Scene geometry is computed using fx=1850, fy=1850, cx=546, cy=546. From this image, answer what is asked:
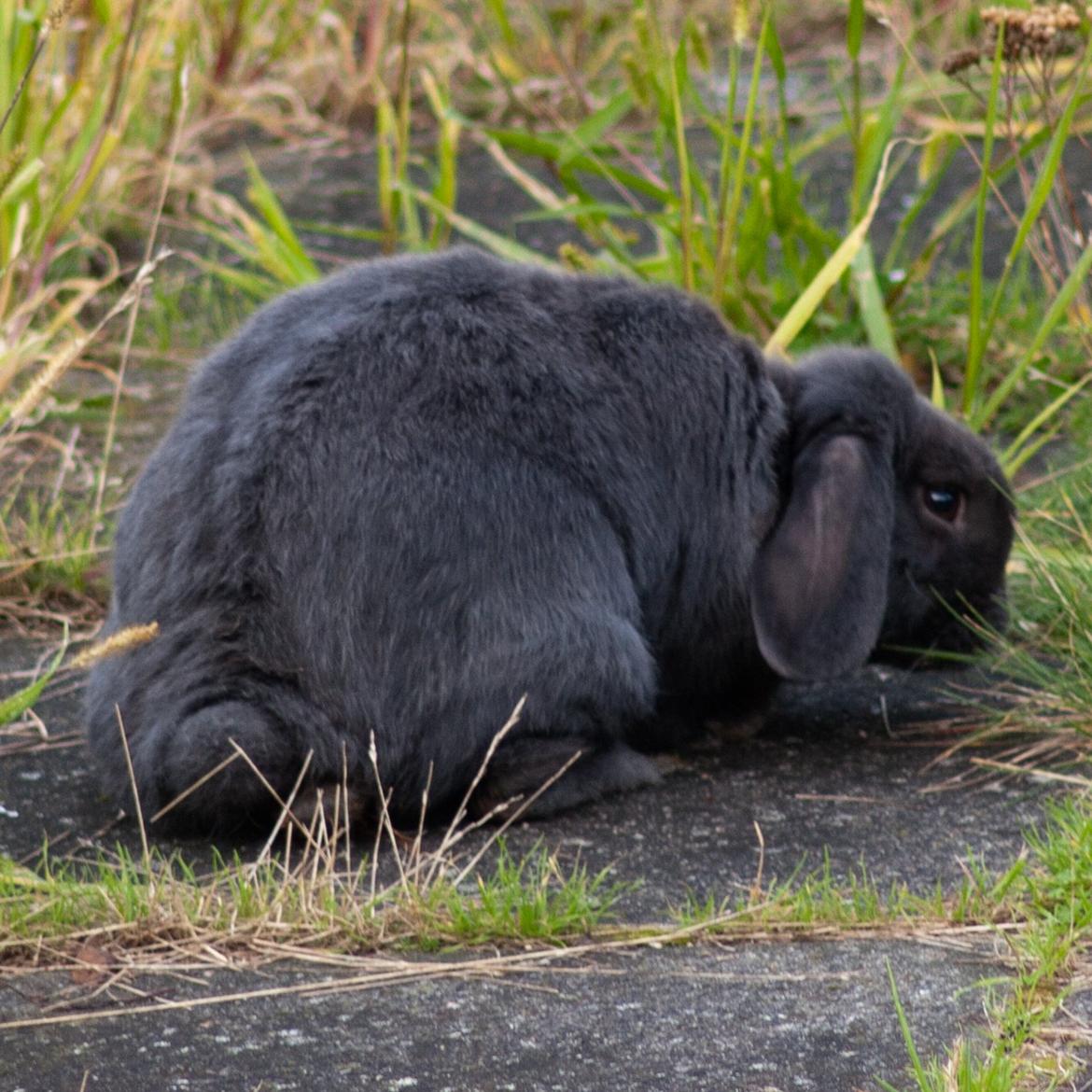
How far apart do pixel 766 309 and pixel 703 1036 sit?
318 centimetres

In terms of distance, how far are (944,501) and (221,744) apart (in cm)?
169

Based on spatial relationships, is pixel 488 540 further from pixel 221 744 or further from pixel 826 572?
pixel 826 572

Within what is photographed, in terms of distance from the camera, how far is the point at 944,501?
3988 mm

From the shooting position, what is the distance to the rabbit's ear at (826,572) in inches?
143

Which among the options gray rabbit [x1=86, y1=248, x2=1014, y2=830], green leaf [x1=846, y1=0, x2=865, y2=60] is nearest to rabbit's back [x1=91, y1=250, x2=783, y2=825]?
gray rabbit [x1=86, y1=248, x2=1014, y2=830]

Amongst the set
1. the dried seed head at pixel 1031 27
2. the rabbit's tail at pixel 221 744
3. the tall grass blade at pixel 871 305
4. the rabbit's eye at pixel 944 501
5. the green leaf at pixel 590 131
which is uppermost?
the dried seed head at pixel 1031 27

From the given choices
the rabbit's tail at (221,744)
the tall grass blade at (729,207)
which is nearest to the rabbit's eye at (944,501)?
the tall grass blade at (729,207)

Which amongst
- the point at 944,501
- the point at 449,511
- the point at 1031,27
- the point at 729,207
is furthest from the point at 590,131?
the point at 449,511

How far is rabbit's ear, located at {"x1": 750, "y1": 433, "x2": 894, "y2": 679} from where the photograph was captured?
3635 mm

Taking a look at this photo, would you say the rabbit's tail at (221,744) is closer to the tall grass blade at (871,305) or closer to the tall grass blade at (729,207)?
the tall grass blade at (729,207)

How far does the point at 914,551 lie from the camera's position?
396 cm

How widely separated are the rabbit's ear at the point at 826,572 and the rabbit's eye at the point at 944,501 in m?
0.30

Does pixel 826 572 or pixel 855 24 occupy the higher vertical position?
pixel 855 24

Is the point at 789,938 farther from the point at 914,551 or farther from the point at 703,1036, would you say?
the point at 914,551
